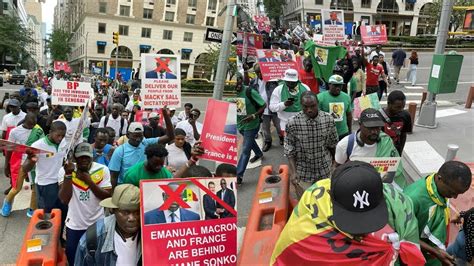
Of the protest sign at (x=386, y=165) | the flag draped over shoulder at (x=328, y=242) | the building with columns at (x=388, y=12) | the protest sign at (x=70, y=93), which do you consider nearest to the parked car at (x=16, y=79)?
the protest sign at (x=70, y=93)

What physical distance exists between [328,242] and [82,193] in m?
3.05

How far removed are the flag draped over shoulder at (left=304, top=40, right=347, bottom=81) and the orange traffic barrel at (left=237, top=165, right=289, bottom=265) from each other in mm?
4763

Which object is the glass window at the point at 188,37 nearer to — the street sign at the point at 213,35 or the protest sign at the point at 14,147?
the street sign at the point at 213,35

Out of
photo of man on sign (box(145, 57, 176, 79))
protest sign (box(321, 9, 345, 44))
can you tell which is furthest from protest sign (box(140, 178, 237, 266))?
protest sign (box(321, 9, 345, 44))

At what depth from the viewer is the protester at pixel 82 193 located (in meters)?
4.30

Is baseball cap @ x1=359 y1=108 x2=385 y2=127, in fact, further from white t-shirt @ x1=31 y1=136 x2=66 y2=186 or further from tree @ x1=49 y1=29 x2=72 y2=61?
tree @ x1=49 y1=29 x2=72 y2=61

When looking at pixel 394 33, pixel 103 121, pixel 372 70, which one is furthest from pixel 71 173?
pixel 394 33

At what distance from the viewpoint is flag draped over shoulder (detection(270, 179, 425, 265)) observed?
2.14m

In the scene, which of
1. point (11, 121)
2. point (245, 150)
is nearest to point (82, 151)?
point (245, 150)

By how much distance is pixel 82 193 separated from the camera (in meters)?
4.41

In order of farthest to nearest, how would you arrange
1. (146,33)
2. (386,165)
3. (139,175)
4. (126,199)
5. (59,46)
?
(59,46) < (146,33) < (139,175) < (386,165) < (126,199)

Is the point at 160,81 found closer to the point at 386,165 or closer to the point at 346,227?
the point at 386,165

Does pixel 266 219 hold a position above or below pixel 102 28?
below

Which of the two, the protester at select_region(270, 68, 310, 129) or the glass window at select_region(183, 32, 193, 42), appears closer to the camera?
the protester at select_region(270, 68, 310, 129)
